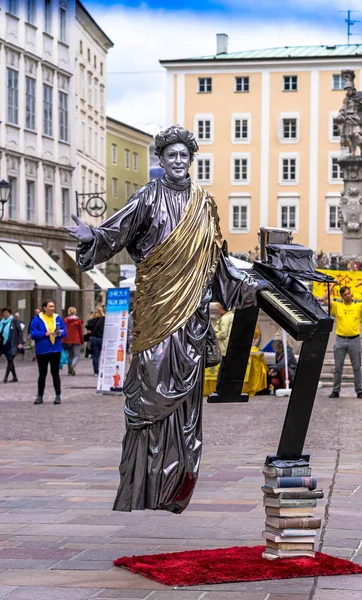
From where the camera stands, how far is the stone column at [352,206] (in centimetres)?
2872

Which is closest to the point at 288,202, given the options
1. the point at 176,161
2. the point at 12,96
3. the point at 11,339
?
the point at 12,96

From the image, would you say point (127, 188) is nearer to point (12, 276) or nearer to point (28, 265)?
point (28, 265)

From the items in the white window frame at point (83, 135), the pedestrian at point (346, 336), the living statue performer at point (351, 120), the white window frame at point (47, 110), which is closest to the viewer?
the pedestrian at point (346, 336)

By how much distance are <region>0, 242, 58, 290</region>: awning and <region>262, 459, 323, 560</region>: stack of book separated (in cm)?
3583

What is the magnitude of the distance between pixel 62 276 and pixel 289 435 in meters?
40.4

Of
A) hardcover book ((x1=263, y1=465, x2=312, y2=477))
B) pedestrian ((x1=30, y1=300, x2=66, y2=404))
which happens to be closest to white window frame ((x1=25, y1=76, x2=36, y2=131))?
pedestrian ((x1=30, y1=300, x2=66, y2=404))

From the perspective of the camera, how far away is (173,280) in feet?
20.7

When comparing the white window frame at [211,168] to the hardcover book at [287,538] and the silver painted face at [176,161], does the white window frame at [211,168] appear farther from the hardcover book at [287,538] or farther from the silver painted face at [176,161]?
the hardcover book at [287,538]

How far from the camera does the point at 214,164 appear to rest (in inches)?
3009

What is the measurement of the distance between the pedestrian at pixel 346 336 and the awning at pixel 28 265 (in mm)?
22800

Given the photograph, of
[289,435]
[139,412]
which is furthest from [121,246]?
[289,435]

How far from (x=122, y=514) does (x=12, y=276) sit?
30004 millimetres

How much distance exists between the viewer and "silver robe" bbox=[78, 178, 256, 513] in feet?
20.4

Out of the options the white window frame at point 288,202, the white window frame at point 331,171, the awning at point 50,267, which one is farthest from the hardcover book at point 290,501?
the white window frame at point 288,202
